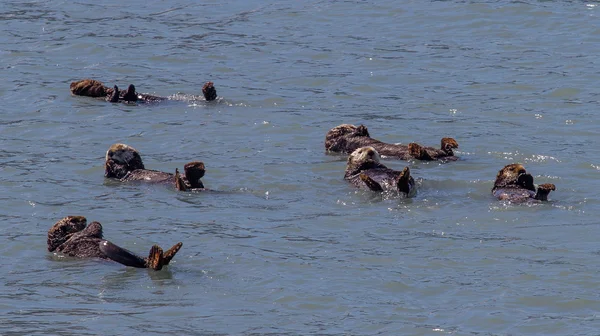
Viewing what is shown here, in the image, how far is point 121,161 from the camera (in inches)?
489

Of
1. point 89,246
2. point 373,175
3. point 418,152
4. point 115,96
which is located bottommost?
point 89,246

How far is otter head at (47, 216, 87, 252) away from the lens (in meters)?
10.0

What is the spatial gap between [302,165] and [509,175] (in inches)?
98.8

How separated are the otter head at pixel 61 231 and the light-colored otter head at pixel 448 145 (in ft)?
14.1

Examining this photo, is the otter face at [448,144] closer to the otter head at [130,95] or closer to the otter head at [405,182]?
the otter head at [405,182]

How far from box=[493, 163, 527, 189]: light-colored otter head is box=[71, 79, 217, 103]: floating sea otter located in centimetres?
537

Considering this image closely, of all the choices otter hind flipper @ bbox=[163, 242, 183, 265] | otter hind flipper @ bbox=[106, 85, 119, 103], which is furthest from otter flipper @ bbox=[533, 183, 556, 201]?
otter hind flipper @ bbox=[106, 85, 119, 103]

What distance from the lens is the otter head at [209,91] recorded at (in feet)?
51.5

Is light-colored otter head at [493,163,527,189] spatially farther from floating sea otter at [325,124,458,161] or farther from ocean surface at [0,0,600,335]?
floating sea otter at [325,124,458,161]

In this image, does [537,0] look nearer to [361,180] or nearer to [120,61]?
[120,61]

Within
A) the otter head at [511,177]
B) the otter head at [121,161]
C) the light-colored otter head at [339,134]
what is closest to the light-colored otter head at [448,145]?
the light-colored otter head at [339,134]

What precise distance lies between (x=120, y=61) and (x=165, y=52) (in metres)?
0.79

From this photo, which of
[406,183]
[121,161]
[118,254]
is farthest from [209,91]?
[118,254]

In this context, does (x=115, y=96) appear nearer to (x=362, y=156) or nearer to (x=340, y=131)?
(x=340, y=131)
